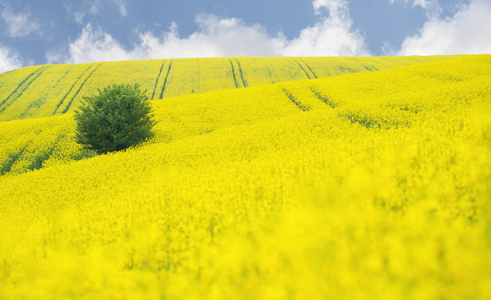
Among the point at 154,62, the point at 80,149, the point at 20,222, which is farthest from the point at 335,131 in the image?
the point at 154,62

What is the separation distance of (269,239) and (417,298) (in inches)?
75.3

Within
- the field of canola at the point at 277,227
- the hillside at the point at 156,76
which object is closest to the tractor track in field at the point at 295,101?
the field of canola at the point at 277,227

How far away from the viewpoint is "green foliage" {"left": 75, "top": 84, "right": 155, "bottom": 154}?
16.2m

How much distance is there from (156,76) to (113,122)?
3123 centimetres

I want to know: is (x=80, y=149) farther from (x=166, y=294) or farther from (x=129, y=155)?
(x=166, y=294)

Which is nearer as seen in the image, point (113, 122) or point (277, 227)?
point (277, 227)

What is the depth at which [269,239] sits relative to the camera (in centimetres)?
441

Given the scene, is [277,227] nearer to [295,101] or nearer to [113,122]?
[113,122]

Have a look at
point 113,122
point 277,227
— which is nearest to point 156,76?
point 113,122

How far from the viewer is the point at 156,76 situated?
45.5m

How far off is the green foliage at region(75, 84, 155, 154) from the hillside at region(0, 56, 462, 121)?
879 inches

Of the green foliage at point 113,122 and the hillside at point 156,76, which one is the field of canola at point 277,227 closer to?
the green foliage at point 113,122

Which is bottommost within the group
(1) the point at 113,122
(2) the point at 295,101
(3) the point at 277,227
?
(3) the point at 277,227

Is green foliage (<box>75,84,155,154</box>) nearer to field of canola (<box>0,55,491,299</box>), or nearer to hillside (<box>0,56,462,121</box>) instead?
field of canola (<box>0,55,491,299</box>)
